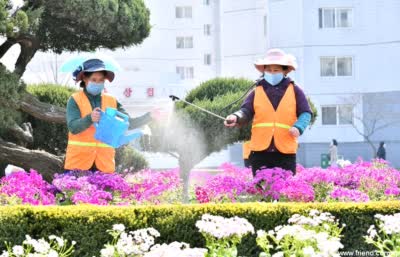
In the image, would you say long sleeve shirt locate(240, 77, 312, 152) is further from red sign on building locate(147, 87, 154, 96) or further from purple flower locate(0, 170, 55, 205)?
red sign on building locate(147, 87, 154, 96)

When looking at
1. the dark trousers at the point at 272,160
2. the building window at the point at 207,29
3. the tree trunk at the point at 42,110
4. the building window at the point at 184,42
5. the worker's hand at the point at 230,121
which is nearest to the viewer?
the worker's hand at the point at 230,121

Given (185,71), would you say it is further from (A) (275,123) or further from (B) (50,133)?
(A) (275,123)

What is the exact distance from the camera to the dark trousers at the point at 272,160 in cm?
603

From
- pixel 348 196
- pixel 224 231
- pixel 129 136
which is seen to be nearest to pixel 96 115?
pixel 129 136

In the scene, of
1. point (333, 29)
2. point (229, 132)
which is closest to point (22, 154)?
point (229, 132)

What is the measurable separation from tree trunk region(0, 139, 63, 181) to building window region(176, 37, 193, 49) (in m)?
23.7

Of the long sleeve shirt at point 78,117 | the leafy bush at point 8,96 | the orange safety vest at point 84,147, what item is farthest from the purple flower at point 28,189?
the leafy bush at point 8,96

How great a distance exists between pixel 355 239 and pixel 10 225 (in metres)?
2.06

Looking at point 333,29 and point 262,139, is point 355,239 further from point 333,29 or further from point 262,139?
point 333,29

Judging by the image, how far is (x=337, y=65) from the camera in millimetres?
26547

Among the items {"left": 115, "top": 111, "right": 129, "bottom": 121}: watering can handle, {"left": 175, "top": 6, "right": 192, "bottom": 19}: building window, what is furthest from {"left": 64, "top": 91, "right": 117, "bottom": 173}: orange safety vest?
{"left": 175, "top": 6, "right": 192, "bottom": 19}: building window

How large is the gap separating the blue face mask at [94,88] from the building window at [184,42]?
2676 cm

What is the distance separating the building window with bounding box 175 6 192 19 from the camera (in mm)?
33156

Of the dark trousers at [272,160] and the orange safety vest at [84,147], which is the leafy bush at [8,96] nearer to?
the orange safety vest at [84,147]
